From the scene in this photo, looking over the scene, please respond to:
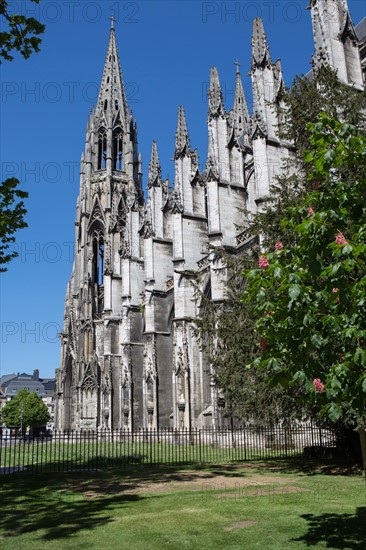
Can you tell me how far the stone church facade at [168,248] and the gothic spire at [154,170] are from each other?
0.07 meters

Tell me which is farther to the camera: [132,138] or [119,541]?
[132,138]

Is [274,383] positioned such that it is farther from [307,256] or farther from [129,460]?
[129,460]

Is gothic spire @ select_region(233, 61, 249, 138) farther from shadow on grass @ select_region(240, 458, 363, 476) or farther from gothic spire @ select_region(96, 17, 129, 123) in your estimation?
shadow on grass @ select_region(240, 458, 363, 476)

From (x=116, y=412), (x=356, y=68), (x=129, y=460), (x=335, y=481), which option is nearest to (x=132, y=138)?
(x=116, y=412)

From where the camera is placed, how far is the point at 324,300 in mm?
5812

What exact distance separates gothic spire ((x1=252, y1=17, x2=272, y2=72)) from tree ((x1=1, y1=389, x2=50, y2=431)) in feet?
204

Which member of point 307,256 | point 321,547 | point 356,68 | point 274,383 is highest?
point 356,68

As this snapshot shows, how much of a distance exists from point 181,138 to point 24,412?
56495 millimetres

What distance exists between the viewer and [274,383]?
19.5ft

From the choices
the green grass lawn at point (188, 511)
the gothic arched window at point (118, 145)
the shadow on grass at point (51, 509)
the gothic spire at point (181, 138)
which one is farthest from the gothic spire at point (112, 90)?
the shadow on grass at point (51, 509)

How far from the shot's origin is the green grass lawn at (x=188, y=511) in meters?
7.58

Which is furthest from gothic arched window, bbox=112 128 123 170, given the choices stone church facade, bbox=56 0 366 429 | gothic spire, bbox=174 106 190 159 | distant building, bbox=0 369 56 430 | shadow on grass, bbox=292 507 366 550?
distant building, bbox=0 369 56 430

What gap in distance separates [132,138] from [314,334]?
52790 mm

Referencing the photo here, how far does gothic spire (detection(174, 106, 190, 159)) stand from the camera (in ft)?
104
